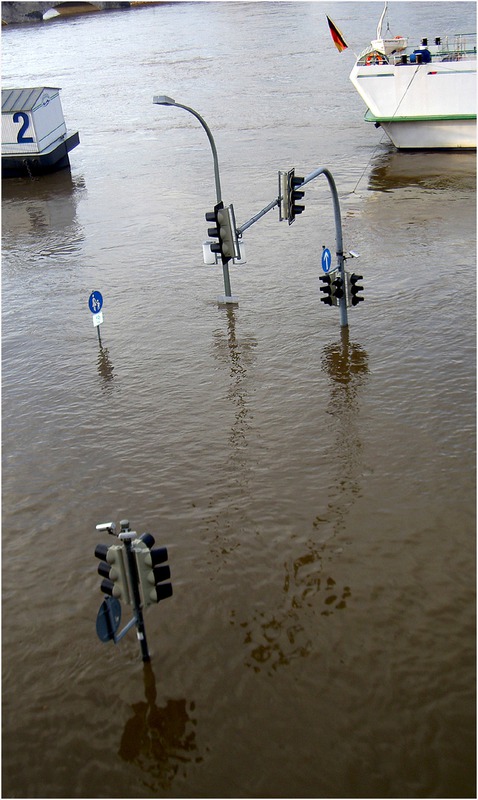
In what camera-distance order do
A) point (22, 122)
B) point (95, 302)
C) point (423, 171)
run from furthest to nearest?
1. point (22, 122)
2. point (423, 171)
3. point (95, 302)

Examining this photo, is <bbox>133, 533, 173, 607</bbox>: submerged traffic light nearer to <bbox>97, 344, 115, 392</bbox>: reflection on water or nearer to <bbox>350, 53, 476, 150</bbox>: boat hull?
<bbox>97, 344, 115, 392</bbox>: reflection on water

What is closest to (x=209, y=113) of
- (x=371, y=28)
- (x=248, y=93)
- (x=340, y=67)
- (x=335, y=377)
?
(x=248, y=93)

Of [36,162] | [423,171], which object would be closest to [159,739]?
[423,171]

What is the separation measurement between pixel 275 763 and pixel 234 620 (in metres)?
2.06

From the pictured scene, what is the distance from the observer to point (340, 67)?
50750 mm

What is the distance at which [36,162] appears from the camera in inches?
1320

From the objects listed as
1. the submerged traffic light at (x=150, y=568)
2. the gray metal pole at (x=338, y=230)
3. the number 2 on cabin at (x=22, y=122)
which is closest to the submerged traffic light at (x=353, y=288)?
the gray metal pole at (x=338, y=230)

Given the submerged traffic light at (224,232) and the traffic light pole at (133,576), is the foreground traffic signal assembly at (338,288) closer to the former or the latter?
the submerged traffic light at (224,232)

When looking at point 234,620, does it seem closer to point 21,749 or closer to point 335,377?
point 21,749

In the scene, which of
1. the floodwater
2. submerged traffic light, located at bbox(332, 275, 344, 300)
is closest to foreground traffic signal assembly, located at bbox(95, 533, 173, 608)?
the floodwater

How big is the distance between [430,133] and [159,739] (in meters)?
28.6

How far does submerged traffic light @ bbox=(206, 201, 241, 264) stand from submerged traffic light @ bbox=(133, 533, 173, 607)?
9699 millimetres

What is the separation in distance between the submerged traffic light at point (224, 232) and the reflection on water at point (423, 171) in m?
12.9

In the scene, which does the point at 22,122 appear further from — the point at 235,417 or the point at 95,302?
the point at 235,417
